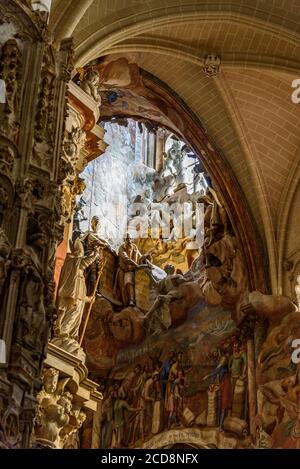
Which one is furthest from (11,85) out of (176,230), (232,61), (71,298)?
(176,230)

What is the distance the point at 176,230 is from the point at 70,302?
7.11m

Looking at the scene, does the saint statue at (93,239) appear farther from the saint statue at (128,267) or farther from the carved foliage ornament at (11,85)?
the carved foliage ornament at (11,85)

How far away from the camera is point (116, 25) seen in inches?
549

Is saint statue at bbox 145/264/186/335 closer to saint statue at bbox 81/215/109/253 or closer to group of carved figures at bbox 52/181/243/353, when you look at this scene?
group of carved figures at bbox 52/181/243/353

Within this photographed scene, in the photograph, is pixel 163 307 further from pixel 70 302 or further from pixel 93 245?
pixel 70 302

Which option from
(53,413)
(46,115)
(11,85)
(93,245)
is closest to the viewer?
(11,85)

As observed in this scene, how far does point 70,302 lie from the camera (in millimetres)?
13508

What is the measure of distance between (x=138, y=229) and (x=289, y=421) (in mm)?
7141

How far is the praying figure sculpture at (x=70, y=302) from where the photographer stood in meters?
12.8

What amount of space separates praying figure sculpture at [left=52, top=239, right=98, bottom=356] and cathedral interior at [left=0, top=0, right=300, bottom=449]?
0.09 ft

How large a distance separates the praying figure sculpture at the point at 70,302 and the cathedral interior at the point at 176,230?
26 mm

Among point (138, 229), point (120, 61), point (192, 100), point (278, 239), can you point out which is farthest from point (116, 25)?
point (138, 229)

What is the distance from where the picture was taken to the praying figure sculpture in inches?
502

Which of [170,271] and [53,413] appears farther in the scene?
[170,271]
